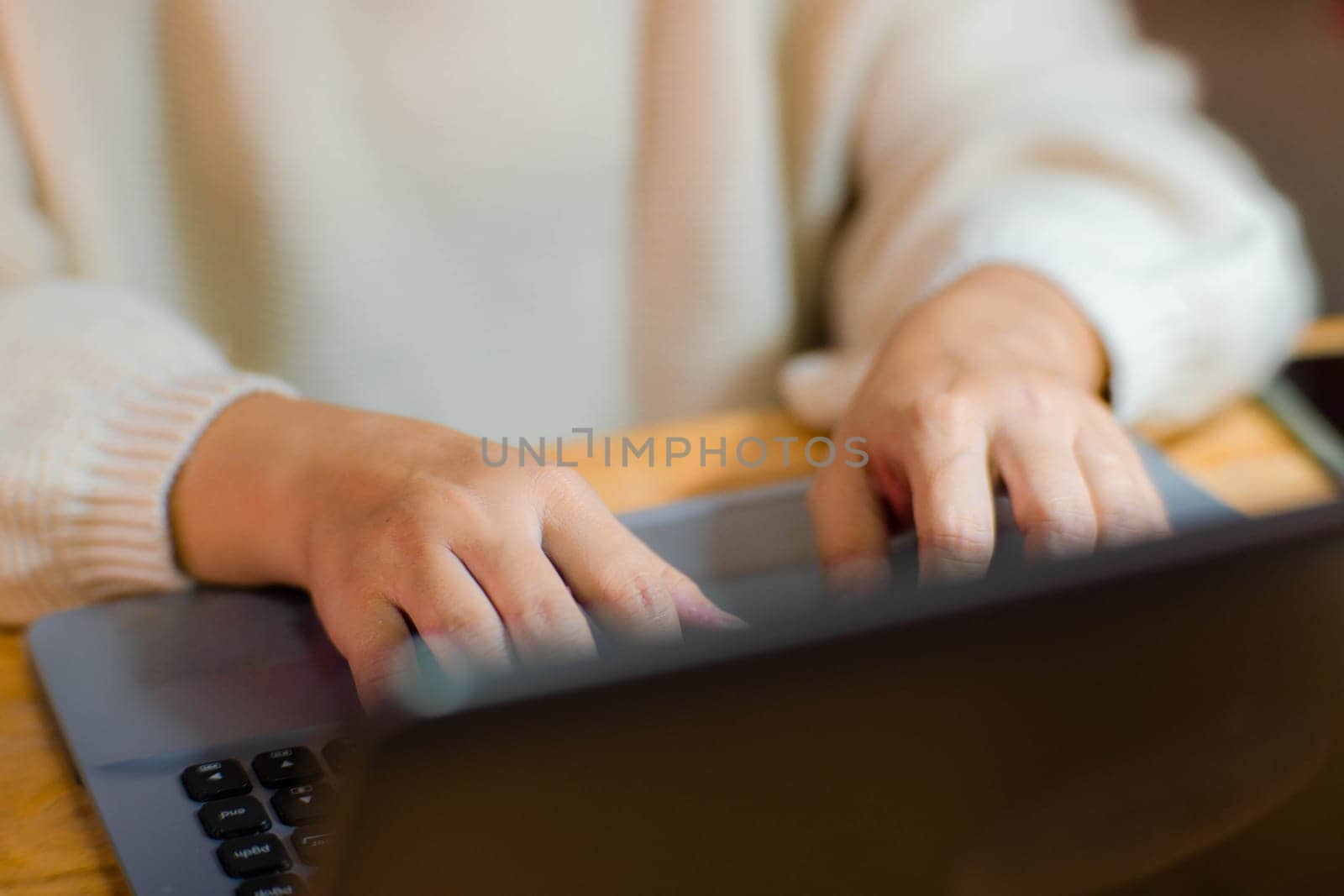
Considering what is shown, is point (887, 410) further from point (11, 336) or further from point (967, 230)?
point (11, 336)

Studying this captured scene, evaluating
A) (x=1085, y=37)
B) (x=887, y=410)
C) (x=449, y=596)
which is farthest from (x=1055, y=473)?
(x=1085, y=37)

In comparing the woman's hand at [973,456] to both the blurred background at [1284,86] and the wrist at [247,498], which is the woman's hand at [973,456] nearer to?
the wrist at [247,498]

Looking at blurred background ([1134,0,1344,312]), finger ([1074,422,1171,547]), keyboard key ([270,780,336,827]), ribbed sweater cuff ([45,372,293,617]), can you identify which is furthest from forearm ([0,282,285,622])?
blurred background ([1134,0,1344,312])

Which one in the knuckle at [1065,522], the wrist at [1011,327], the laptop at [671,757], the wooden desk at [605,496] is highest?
the laptop at [671,757]

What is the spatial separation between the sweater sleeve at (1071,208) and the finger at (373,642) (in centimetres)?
18

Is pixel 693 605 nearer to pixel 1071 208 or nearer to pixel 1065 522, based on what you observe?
pixel 1065 522

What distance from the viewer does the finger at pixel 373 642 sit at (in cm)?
22

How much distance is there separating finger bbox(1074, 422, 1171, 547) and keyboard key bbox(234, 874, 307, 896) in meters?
0.18

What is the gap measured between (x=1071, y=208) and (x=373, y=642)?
0.98ft

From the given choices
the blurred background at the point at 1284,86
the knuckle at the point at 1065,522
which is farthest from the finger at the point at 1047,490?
the blurred background at the point at 1284,86

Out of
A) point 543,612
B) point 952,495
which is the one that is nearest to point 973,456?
point 952,495

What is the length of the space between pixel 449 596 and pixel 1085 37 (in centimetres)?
39

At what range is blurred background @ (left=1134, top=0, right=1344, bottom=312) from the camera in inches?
23.9

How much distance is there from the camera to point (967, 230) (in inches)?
15.7
